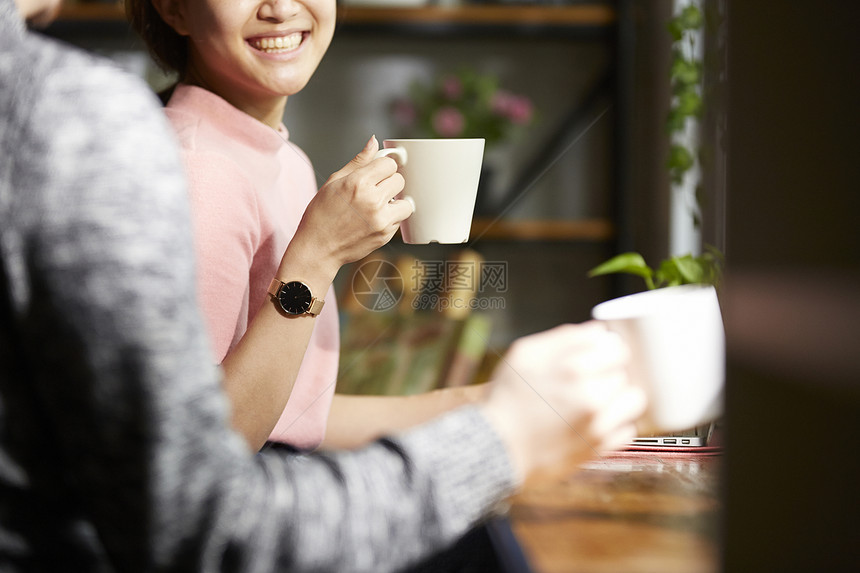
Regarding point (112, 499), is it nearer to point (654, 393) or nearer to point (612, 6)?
point (654, 393)

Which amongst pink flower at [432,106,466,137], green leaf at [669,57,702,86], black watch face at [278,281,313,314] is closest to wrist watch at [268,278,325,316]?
black watch face at [278,281,313,314]

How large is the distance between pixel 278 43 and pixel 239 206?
9 centimetres

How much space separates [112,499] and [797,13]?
0.35m

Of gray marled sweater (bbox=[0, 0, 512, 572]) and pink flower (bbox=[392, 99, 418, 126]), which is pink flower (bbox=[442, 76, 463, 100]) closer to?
pink flower (bbox=[392, 99, 418, 126])

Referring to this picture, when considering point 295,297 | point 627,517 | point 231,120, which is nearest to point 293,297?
point 295,297

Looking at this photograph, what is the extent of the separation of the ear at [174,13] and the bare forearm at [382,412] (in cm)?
22

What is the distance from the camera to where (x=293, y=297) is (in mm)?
403

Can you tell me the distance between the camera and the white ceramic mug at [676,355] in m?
0.36

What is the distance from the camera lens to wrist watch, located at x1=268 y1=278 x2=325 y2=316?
0.40 m

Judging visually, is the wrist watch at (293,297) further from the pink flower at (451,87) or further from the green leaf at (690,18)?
the green leaf at (690,18)

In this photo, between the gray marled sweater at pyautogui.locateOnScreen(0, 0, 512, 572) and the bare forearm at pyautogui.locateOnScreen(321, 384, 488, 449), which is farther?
the bare forearm at pyautogui.locateOnScreen(321, 384, 488, 449)

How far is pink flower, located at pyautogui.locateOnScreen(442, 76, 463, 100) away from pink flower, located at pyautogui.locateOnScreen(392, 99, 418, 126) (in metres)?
0.02

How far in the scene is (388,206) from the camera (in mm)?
396

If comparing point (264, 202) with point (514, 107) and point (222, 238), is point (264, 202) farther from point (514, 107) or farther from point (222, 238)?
point (514, 107)
